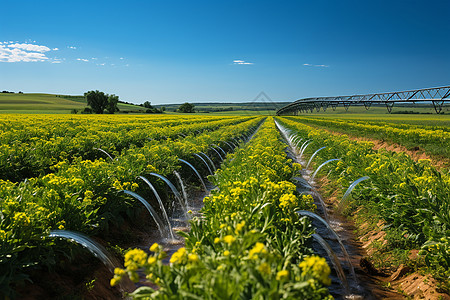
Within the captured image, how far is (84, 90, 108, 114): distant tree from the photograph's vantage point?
9538 centimetres

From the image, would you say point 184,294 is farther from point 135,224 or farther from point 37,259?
point 135,224

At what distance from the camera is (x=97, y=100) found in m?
96.5

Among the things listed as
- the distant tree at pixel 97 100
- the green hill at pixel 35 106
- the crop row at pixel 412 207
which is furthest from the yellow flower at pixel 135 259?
the distant tree at pixel 97 100

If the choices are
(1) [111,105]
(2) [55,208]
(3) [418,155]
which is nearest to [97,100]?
(1) [111,105]

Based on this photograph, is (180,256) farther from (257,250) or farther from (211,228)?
(211,228)

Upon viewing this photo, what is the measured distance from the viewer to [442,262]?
454cm

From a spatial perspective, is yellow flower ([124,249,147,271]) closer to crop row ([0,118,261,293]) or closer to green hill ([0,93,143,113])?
crop row ([0,118,261,293])

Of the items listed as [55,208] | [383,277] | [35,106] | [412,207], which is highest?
[35,106]

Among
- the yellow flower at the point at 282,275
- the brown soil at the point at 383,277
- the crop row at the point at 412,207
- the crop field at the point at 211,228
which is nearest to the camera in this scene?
the yellow flower at the point at 282,275

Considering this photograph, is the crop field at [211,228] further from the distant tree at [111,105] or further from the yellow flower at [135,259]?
the distant tree at [111,105]

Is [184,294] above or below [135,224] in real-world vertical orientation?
above

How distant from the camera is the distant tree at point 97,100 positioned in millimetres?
95375

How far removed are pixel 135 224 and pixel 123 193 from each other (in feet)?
3.43

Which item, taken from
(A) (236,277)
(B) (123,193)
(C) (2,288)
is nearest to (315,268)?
(A) (236,277)
